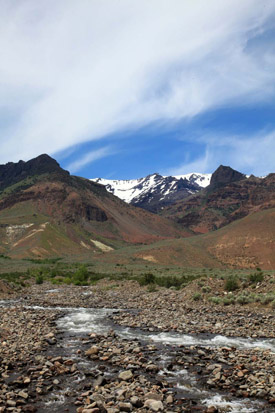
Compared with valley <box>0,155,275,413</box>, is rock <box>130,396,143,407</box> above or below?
above

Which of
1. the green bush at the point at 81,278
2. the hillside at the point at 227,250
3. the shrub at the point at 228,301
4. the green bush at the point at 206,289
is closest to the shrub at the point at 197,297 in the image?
the green bush at the point at 206,289

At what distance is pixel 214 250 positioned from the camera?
112 meters

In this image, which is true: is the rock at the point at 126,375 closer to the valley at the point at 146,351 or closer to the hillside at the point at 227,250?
the valley at the point at 146,351

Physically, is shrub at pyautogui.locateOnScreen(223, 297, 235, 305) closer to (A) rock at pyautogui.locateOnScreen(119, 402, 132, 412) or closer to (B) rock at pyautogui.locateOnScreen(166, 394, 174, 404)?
(B) rock at pyautogui.locateOnScreen(166, 394, 174, 404)

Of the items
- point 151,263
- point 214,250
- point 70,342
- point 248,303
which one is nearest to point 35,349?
point 70,342

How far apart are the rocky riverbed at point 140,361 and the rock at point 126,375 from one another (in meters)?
0.04

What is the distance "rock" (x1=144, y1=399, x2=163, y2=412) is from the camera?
33.7 feet

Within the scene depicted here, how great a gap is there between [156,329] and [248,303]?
10.4 m

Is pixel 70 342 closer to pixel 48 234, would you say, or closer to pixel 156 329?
pixel 156 329

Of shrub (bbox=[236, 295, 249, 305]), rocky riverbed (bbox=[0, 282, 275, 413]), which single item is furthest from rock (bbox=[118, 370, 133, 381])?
shrub (bbox=[236, 295, 249, 305])

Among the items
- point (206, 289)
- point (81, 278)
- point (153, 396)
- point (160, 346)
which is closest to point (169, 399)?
point (153, 396)

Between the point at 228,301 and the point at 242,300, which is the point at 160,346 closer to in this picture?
the point at 228,301

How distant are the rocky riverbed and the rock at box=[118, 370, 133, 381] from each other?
0.12 feet

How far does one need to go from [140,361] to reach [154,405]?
4549 mm
